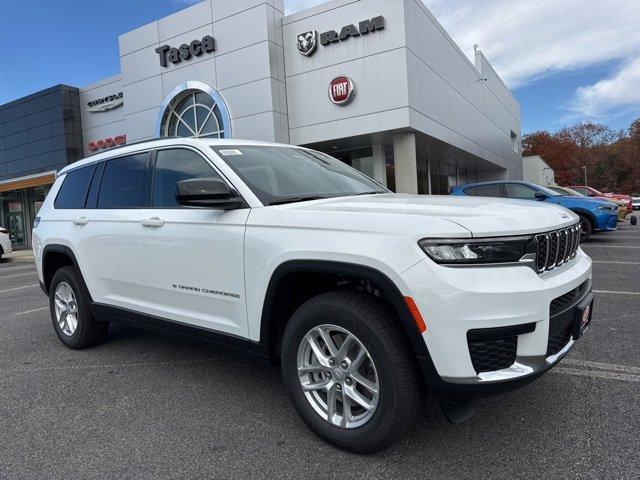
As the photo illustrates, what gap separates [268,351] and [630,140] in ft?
333

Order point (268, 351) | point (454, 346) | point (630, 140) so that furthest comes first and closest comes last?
point (630, 140), point (268, 351), point (454, 346)

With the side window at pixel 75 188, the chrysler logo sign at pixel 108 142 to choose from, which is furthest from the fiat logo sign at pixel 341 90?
the side window at pixel 75 188

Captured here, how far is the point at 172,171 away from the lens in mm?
3574

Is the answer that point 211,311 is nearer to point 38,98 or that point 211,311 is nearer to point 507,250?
point 507,250

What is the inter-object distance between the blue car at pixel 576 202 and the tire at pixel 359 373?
9.66 m

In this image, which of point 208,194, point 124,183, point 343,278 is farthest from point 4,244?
point 343,278

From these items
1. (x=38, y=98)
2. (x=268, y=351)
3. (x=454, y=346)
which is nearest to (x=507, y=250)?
(x=454, y=346)

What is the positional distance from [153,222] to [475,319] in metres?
2.36

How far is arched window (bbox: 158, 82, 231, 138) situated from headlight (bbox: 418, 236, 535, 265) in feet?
53.9

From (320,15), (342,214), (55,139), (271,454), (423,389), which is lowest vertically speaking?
(271,454)

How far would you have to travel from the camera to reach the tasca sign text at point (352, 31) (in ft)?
51.0

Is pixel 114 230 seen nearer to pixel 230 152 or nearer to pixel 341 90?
pixel 230 152

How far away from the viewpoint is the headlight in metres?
2.18

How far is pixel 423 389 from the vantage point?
92.4 inches
